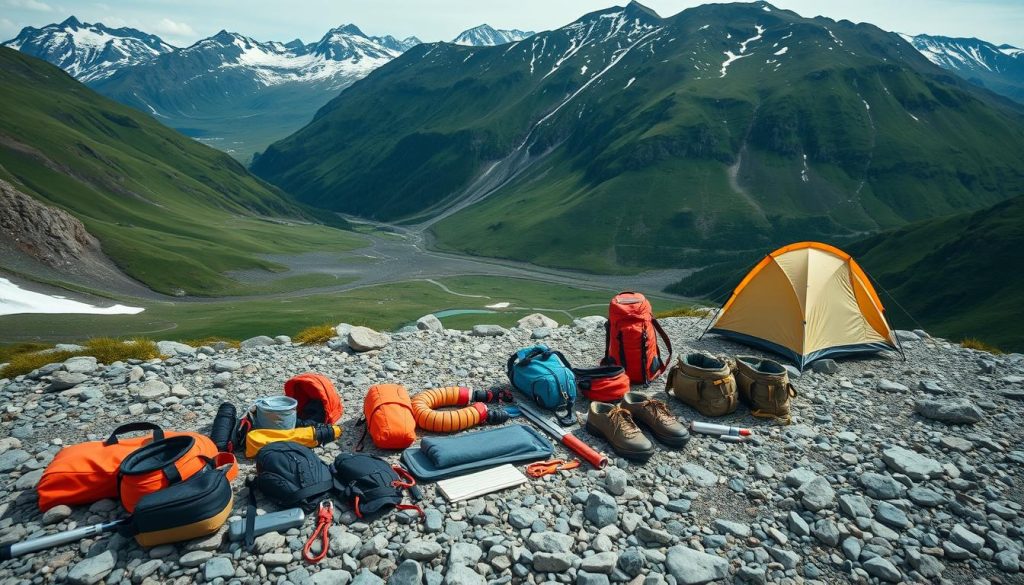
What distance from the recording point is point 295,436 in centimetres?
979

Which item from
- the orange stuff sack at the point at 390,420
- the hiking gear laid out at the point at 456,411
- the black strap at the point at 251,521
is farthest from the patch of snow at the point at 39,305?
the black strap at the point at 251,521

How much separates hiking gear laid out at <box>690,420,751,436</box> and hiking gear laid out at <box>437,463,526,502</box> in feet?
13.8

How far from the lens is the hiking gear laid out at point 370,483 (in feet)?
26.5

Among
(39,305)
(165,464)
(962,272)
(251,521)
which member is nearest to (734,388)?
(251,521)

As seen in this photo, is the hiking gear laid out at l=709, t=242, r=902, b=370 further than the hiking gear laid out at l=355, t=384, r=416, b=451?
Yes

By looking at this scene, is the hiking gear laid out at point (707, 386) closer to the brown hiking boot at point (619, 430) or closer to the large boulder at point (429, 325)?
the brown hiking boot at point (619, 430)

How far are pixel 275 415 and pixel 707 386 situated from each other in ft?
30.0

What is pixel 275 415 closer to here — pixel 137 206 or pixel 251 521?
pixel 251 521

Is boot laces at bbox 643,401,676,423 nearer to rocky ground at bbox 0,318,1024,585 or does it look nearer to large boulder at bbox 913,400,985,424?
rocky ground at bbox 0,318,1024,585

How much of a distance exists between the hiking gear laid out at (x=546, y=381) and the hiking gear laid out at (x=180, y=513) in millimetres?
6444

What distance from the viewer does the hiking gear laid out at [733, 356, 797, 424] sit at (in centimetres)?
1153

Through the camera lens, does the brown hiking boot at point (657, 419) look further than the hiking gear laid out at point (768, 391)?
No

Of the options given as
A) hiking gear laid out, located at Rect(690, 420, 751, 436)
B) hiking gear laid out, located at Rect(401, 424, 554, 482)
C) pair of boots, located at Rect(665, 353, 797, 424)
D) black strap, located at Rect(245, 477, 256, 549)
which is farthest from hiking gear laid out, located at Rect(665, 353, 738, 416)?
black strap, located at Rect(245, 477, 256, 549)

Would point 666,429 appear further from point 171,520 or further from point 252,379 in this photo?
point 252,379
